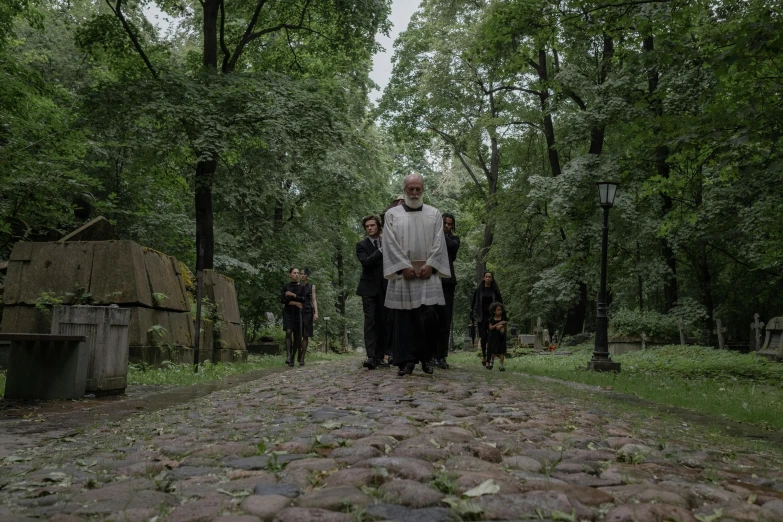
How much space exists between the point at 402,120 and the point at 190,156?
15010 mm

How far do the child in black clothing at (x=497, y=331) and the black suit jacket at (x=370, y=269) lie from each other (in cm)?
291

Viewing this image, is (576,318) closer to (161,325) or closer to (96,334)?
(161,325)

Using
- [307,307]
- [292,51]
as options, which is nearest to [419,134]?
[292,51]

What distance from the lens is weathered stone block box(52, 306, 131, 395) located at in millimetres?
7316

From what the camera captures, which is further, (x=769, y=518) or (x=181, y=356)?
(x=181, y=356)

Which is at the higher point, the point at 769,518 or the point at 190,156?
the point at 190,156

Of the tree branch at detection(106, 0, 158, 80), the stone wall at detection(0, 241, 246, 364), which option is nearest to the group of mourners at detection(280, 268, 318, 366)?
the stone wall at detection(0, 241, 246, 364)

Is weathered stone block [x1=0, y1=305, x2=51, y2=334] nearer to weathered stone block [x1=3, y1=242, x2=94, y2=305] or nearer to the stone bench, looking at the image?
weathered stone block [x1=3, y1=242, x2=94, y2=305]

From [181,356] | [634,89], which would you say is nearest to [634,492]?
[181,356]

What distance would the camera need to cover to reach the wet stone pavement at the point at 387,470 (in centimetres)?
280

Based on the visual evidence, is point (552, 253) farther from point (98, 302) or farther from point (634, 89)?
point (98, 302)

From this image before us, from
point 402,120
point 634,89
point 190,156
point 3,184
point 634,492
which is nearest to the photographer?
point 634,492

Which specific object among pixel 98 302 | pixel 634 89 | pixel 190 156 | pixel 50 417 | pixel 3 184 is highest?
pixel 634 89

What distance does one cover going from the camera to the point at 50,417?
19.2ft
